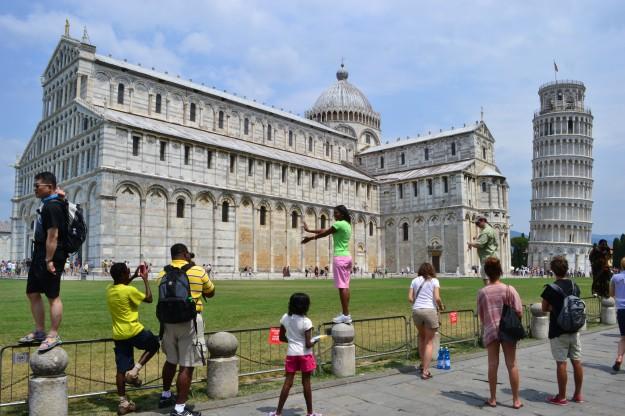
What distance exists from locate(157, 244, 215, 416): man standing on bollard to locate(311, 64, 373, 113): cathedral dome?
66.6 meters

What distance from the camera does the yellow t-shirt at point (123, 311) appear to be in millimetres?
6281

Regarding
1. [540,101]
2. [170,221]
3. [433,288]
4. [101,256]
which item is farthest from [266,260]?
[540,101]

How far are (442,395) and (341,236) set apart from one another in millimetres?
2807

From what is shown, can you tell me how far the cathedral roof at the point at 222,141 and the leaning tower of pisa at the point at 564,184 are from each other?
40156 mm

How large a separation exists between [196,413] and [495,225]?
55.5m

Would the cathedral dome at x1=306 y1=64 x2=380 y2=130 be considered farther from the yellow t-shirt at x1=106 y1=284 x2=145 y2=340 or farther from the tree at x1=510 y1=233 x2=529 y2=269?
the yellow t-shirt at x1=106 y1=284 x2=145 y2=340

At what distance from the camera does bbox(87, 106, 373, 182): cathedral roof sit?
3991 centimetres

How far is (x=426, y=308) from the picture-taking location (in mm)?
8172

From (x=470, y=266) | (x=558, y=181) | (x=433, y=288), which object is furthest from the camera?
(x=558, y=181)

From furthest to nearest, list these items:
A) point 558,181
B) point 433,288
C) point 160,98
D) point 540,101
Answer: point 540,101
point 558,181
point 160,98
point 433,288

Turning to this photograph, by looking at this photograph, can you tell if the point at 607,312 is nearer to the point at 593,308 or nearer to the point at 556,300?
the point at 593,308

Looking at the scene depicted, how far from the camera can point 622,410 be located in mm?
6320

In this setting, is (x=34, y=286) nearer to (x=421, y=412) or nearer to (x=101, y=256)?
(x=421, y=412)

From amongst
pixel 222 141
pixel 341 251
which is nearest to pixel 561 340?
pixel 341 251
